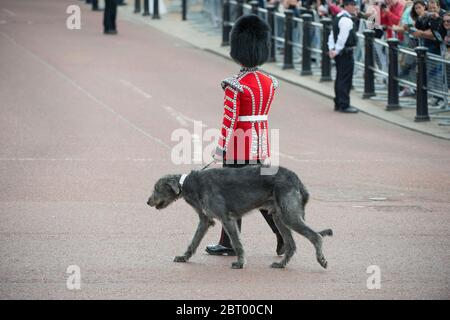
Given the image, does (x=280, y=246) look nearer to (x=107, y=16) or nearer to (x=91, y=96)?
(x=91, y=96)

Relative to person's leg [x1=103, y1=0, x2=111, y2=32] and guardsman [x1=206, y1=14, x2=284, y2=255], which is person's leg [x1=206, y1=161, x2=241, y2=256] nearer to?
guardsman [x1=206, y1=14, x2=284, y2=255]

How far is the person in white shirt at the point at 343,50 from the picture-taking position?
2078 centimetres

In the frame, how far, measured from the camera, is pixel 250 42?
10.4m

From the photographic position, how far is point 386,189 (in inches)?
558

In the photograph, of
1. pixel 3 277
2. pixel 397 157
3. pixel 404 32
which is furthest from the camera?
pixel 404 32

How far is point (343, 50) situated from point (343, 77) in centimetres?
50

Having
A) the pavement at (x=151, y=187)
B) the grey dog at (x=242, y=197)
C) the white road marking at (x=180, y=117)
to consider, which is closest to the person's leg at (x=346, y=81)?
the pavement at (x=151, y=187)

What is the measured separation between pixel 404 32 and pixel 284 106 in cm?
257

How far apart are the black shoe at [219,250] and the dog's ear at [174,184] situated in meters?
0.83

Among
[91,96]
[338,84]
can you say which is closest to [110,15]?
[91,96]

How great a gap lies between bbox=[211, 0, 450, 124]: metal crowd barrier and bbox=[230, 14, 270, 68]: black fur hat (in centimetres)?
930

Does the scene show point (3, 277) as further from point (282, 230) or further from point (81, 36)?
point (81, 36)

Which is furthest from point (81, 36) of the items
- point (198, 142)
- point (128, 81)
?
point (198, 142)

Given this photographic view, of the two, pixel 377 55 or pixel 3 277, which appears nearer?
pixel 3 277
